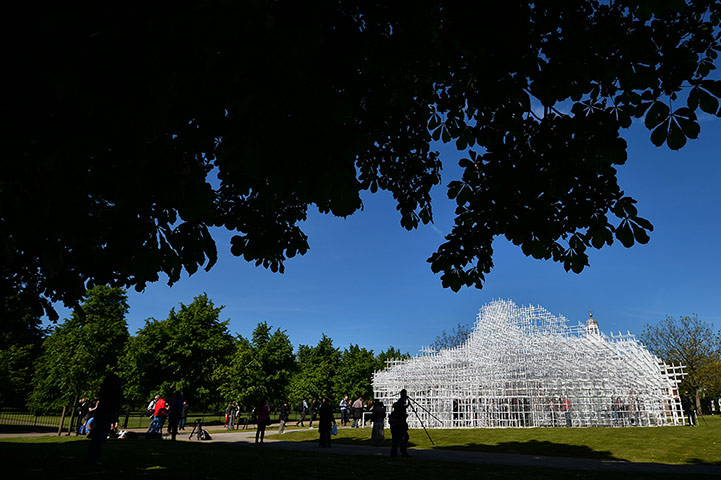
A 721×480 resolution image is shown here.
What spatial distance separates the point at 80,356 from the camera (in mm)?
26797

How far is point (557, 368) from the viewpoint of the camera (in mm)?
21766

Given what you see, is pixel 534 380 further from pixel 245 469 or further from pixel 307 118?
pixel 307 118

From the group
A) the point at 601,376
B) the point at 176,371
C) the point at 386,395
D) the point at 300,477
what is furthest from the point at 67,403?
the point at 601,376

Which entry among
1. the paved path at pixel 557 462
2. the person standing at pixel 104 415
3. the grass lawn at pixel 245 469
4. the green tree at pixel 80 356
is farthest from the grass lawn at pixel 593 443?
the green tree at pixel 80 356

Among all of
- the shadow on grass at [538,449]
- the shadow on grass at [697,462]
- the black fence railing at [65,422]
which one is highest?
the shadow on grass at [697,462]

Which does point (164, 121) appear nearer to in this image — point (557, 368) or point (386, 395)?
point (557, 368)

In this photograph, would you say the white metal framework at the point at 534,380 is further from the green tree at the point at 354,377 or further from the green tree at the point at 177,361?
the green tree at the point at 354,377

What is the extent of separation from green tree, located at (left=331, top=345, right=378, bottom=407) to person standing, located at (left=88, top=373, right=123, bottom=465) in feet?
124

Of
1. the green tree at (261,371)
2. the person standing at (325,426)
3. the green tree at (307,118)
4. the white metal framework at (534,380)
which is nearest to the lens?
the green tree at (307,118)

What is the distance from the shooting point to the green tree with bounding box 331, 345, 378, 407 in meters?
45.6

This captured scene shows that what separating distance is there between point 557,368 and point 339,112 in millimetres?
22660

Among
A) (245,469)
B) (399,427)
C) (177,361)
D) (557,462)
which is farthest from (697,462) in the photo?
(177,361)

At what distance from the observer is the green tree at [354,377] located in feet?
149

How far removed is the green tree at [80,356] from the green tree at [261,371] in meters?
7.34
